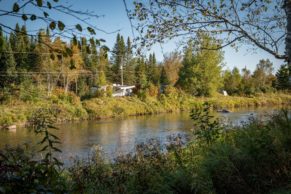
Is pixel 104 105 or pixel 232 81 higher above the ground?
pixel 232 81

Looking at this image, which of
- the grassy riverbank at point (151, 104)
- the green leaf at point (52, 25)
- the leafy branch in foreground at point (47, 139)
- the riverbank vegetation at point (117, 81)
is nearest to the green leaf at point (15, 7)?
the green leaf at point (52, 25)

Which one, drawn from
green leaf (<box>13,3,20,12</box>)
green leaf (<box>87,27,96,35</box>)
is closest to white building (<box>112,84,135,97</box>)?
green leaf (<box>87,27,96,35</box>)

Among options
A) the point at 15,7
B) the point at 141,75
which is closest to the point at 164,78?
the point at 141,75

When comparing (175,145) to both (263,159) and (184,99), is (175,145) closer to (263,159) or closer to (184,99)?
(263,159)

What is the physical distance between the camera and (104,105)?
36406mm

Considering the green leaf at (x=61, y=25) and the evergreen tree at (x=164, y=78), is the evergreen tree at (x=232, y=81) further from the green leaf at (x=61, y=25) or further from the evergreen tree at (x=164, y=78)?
the green leaf at (x=61, y=25)

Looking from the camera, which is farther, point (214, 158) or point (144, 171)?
point (144, 171)

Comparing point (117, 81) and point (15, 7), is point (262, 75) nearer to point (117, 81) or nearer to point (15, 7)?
point (117, 81)

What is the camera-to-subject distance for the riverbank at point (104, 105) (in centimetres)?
3011

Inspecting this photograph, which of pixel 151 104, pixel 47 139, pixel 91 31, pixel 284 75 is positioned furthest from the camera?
pixel 151 104

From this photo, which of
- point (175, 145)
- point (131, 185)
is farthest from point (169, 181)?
point (175, 145)

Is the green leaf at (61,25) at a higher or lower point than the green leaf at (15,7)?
lower

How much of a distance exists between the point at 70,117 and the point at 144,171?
85.6 ft

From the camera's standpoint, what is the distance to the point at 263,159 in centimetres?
458
